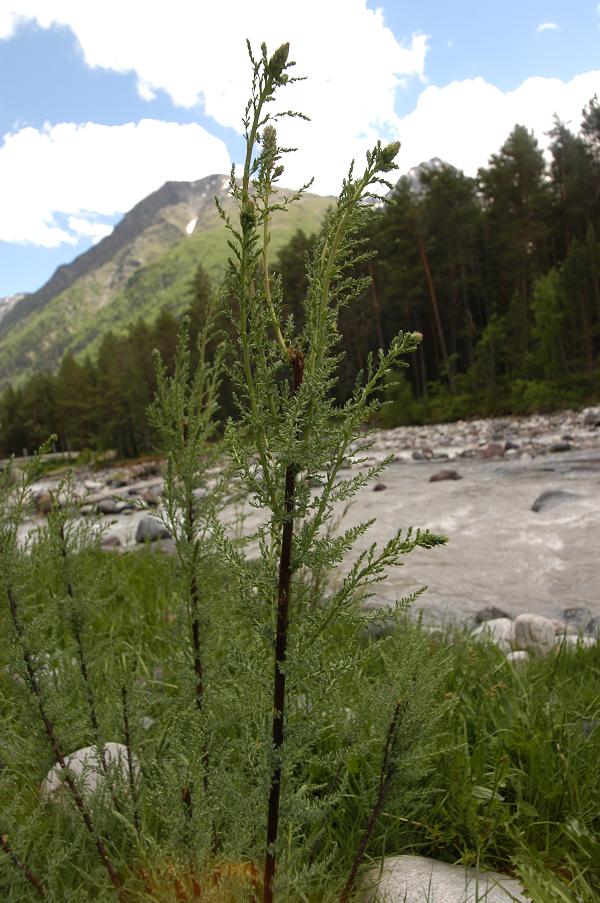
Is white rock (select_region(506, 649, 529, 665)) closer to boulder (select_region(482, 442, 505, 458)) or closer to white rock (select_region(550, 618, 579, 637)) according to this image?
white rock (select_region(550, 618, 579, 637))

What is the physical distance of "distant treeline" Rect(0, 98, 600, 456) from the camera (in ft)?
97.3

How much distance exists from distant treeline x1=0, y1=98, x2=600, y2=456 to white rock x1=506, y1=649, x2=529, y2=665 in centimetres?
2535

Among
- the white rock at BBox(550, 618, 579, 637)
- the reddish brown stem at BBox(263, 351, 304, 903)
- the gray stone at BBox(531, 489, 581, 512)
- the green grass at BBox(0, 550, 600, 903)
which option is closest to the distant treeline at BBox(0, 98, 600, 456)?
the gray stone at BBox(531, 489, 581, 512)

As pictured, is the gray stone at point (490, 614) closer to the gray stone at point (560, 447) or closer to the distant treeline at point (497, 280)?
the gray stone at point (560, 447)

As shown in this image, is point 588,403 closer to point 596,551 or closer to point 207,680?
point 596,551

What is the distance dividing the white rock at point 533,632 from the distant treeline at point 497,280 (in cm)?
2483

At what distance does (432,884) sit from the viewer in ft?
5.47

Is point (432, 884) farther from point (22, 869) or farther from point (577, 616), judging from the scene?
point (577, 616)

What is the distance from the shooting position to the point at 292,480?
1091 millimetres

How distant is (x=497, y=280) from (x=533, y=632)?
39.2 metres

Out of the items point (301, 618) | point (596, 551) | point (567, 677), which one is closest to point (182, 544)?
point (301, 618)

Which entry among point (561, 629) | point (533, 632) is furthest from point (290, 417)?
point (561, 629)

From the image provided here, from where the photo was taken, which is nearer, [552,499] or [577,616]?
[577,616]

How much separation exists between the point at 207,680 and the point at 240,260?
111cm
